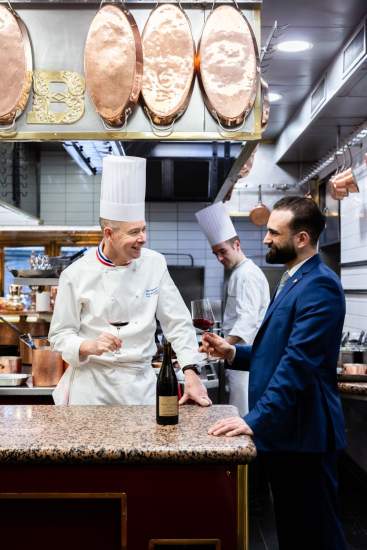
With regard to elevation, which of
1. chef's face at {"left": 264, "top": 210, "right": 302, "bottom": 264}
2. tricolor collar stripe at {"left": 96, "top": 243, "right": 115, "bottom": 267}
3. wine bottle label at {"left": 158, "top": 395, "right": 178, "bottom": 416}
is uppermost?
chef's face at {"left": 264, "top": 210, "right": 302, "bottom": 264}

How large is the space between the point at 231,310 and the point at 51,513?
358 centimetres

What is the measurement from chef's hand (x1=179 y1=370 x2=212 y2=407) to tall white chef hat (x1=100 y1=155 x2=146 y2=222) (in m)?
0.72

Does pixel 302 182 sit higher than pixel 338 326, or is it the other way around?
pixel 302 182

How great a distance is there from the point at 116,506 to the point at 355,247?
203 inches

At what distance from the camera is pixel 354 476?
538 cm

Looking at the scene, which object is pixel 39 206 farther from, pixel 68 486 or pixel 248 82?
pixel 68 486

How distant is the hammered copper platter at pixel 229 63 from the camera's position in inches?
105

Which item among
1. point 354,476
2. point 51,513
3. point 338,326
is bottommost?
point 354,476

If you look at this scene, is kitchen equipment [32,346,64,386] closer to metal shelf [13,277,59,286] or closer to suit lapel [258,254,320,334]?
metal shelf [13,277,59,286]

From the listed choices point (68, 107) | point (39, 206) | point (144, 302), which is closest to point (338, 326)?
point (144, 302)

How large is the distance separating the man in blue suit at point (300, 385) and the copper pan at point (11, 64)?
1159mm

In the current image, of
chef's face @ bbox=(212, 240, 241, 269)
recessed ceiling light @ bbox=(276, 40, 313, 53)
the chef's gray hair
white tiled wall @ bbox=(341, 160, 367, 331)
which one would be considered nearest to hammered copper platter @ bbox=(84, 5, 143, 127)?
the chef's gray hair

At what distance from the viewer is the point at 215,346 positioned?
112 inches

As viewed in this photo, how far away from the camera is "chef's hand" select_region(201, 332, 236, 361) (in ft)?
9.18
